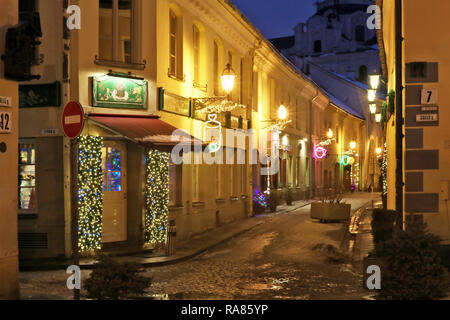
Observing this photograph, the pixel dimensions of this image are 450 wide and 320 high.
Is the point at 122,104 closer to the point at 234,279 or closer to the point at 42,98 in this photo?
the point at 42,98

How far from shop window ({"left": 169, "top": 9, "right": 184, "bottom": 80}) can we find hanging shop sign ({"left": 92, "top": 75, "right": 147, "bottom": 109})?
204cm

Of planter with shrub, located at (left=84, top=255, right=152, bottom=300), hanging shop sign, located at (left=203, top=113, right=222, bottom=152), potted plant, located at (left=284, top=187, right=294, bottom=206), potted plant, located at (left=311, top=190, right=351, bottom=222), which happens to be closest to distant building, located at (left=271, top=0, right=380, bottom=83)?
potted plant, located at (left=284, top=187, right=294, bottom=206)

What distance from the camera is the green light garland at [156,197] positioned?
1440 cm

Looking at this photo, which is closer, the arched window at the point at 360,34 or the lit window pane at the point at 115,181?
the lit window pane at the point at 115,181

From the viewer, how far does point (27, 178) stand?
13.4 meters

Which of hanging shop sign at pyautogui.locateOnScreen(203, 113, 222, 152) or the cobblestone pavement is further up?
hanging shop sign at pyautogui.locateOnScreen(203, 113, 222, 152)

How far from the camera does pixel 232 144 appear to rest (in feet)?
70.1

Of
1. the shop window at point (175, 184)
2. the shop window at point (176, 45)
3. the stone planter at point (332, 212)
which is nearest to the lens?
the shop window at point (176, 45)

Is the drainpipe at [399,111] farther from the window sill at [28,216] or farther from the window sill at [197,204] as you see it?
the window sill at [197,204]

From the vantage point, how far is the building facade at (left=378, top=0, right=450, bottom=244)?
35.4 ft

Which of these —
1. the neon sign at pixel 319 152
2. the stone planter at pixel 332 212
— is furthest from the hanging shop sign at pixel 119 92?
the neon sign at pixel 319 152

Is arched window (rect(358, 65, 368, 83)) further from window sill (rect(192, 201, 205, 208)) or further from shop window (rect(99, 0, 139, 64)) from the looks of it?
shop window (rect(99, 0, 139, 64))

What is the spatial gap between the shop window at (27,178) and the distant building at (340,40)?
59068 millimetres
